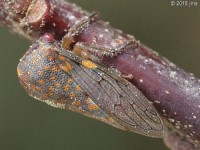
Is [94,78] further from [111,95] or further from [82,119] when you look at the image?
[82,119]

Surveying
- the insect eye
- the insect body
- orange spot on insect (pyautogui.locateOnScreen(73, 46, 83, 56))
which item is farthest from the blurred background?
Answer: the insect eye

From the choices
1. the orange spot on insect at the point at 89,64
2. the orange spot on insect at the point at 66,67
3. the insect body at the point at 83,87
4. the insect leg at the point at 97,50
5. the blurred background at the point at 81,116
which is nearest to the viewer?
the insect leg at the point at 97,50

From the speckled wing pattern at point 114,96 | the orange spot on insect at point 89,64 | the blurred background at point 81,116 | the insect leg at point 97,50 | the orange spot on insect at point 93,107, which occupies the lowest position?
the orange spot on insect at point 93,107

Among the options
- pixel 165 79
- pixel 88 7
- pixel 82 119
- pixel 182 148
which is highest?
pixel 88 7

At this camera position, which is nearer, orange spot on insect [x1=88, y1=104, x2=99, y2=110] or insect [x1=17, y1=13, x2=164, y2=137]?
insect [x1=17, y1=13, x2=164, y2=137]

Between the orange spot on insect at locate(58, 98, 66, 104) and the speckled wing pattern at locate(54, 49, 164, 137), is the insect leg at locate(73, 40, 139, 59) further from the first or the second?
the orange spot on insect at locate(58, 98, 66, 104)

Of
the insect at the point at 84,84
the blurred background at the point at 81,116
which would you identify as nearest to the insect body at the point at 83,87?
the insect at the point at 84,84

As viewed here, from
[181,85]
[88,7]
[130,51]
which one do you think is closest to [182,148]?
[181,85]

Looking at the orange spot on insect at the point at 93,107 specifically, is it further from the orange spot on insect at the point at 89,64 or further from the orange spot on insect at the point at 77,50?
the orange spot on insect at the point at 77,50

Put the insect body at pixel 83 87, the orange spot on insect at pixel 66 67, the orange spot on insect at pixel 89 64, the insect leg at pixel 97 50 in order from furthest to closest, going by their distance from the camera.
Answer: the orange spot on insect at pixel 66 67, the orange spot on insect at pixel 89 64, the insect body at pixel 83 87, the insect leg at pixel 97 50
